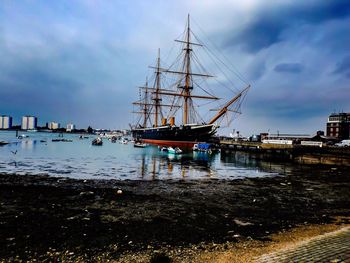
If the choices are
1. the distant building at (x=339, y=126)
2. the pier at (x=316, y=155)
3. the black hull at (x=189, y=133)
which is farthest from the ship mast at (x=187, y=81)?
the distant building at (x=339, y=126)

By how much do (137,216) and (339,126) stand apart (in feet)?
450

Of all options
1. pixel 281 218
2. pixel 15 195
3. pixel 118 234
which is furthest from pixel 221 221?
pixel 15 195

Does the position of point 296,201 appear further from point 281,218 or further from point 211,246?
point 211,246

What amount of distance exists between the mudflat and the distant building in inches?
4715

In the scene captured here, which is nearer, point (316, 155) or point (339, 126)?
point (316, 155)

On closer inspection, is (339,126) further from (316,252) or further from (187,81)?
(316,252)

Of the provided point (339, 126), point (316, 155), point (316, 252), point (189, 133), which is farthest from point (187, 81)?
point (316, 252)

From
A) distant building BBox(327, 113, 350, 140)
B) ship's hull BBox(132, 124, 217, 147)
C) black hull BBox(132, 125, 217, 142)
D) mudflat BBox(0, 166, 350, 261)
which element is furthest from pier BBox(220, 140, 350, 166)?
distant building BBox(327, 113, 350, 140)

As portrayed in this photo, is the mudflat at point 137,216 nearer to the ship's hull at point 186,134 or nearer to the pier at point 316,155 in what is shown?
the pier at point 316,155

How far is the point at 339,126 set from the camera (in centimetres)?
12769

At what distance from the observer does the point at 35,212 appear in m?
14.5

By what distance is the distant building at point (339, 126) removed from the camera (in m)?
127

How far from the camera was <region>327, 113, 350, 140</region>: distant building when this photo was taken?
12725 cm

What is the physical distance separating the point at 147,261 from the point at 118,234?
3.05 metres
